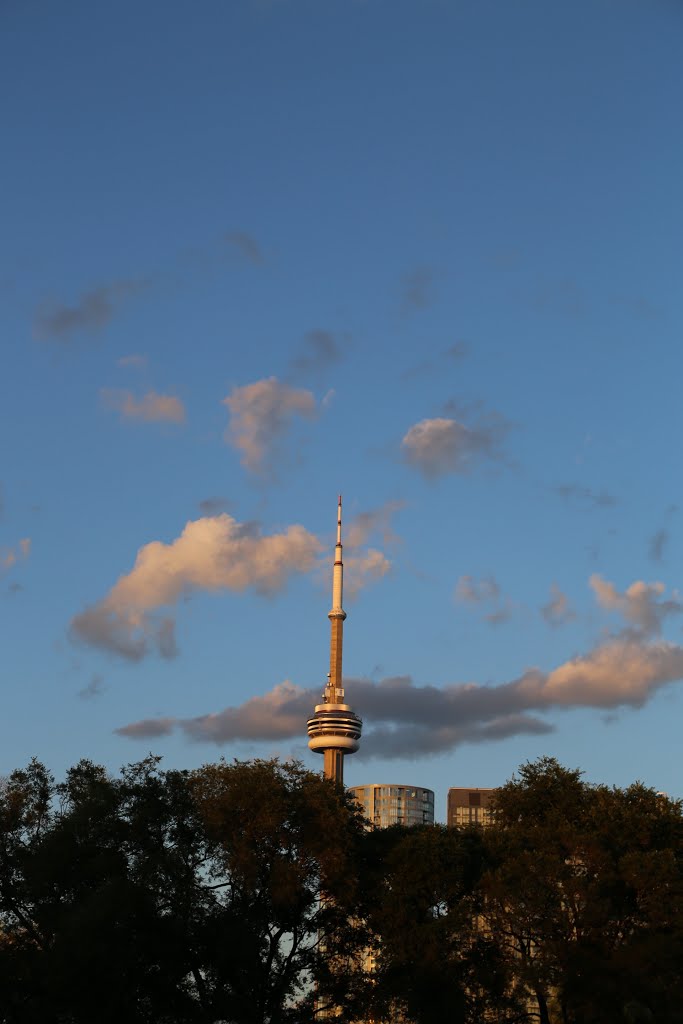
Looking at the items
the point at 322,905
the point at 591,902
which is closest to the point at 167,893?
the point at 322,905

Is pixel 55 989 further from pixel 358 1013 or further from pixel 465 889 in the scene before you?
pixel 465 889

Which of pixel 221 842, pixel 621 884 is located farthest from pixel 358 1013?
pixel 621 884

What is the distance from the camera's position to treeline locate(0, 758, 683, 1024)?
64.7 m

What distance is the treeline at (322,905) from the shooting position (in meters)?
64.7

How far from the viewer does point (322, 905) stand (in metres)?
75.1

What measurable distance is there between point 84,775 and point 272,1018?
18494 mm

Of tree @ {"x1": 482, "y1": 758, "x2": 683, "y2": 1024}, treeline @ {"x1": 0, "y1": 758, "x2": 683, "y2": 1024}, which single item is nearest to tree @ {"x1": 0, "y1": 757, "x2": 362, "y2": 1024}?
treeline @ {"x1": 0, "y1": 758, "x2": 683, "y2": 1024}

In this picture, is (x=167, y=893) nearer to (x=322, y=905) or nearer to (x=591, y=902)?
(x=322, y=905)

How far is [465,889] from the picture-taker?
74.8 meters

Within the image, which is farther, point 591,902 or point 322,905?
point 322,905

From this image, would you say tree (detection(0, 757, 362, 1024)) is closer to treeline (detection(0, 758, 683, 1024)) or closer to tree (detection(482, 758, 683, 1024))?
treeline (detection(0, 758, 683, 1024))

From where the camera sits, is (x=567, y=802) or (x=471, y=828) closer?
(x=567, y=802)

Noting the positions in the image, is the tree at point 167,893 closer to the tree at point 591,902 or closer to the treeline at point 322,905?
the treeline at point 322,905

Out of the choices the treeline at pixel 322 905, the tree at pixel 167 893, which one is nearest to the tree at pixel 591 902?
the treeline at pixel 322 905
